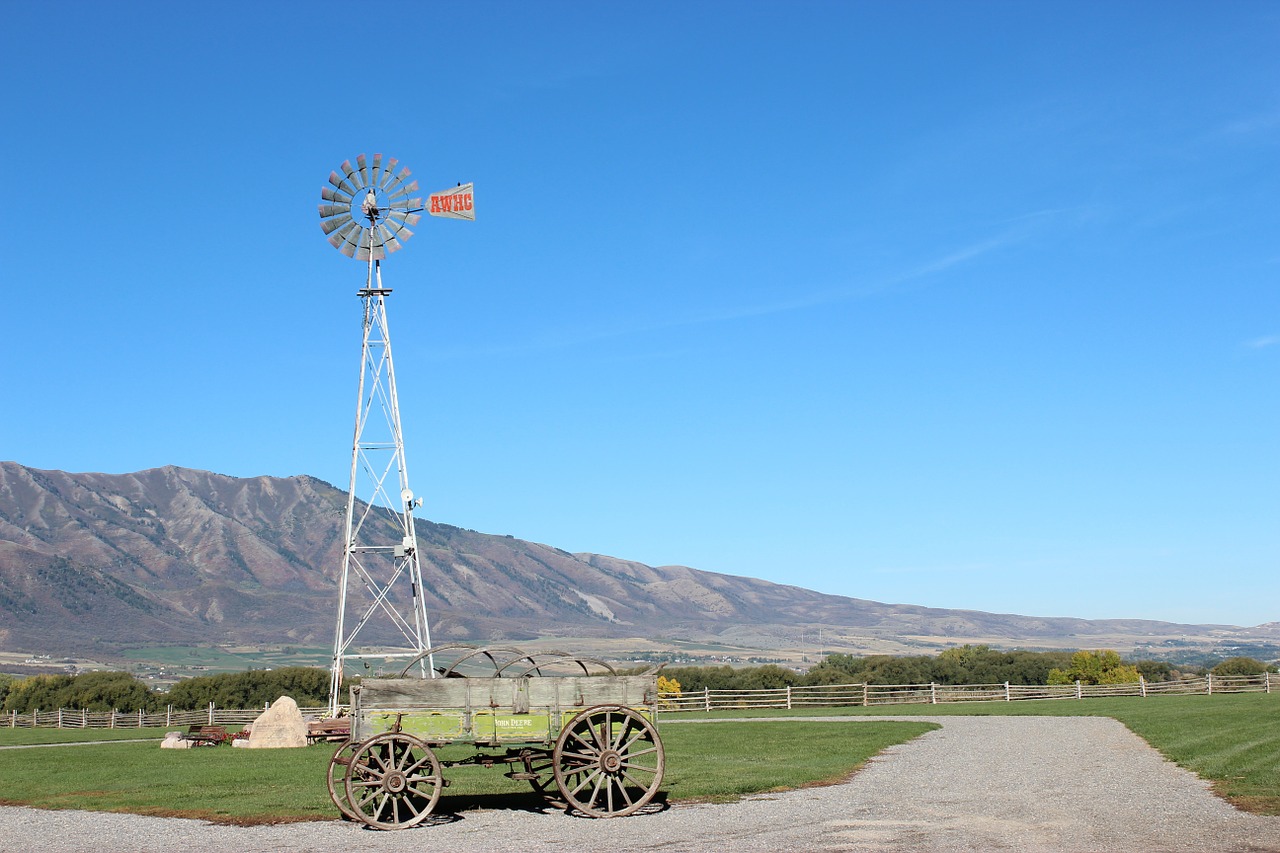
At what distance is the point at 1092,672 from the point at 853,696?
3398 cm

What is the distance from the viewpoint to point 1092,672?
86.6 meters

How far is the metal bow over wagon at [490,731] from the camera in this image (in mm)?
16859

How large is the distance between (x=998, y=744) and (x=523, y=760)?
52.7ft

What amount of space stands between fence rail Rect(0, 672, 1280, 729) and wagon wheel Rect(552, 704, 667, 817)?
4194cm

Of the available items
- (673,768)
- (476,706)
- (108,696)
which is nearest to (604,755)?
(476,706)

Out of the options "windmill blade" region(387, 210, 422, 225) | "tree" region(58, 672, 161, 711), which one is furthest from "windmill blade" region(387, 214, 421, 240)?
"tree" region(58, 672, 161, 711)

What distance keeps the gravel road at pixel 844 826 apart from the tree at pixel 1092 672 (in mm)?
69223

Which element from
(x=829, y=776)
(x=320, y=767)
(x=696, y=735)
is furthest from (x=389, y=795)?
(x=696, y=735)

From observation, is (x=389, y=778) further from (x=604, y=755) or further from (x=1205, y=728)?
(x=1205, y=728)

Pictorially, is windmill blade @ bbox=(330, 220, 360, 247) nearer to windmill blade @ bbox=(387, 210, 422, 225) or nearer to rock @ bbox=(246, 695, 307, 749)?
windmill blade @ bbox=(387, 210, 422, 225)

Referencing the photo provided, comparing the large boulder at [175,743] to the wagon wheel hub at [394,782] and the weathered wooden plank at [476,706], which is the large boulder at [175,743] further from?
the wagon wheel hub at [394,782]

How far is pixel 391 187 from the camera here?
123ft

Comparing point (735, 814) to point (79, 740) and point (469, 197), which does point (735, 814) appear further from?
point (79, 740)

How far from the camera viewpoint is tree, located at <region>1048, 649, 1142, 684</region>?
8588cm
